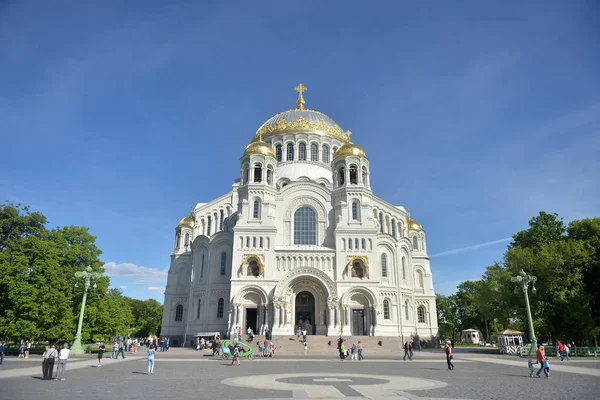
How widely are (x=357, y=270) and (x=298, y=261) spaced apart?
17.9 ft

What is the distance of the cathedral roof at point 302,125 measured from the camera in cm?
5156

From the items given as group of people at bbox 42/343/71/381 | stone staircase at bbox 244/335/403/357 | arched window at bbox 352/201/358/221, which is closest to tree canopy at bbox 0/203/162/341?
stone staircase at bbox 244/335/403/357

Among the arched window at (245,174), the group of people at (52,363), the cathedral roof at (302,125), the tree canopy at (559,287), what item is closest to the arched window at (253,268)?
the arched window at (245,174)

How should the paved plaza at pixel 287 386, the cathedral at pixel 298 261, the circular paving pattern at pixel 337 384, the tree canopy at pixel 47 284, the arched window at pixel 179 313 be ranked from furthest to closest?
the arched window at pixel 179 313 < the cathedral at pixel 298 261 < the tree canopy at pixel 47 284 < the circular paving pattern at pixel 337 384 < the paved plaza at pixel 287 386

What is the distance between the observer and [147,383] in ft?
43.3

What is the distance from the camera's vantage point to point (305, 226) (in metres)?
41.0

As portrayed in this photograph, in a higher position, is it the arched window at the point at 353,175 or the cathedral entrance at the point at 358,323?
the arched window at the point at 353,175

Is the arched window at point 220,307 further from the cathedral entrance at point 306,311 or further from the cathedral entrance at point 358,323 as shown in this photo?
the cathedral entrance at point 358,323

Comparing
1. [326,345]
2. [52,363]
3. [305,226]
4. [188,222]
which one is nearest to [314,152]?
[305,226]

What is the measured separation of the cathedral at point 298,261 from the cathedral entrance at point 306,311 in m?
0.09

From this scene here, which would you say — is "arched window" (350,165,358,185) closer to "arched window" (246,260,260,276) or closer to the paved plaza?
"arched window" (246,260,260,276)

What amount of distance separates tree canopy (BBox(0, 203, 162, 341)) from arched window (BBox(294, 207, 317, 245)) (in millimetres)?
17036

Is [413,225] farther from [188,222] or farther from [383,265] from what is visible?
[188,222]

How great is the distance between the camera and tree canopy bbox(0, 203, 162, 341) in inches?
1011
